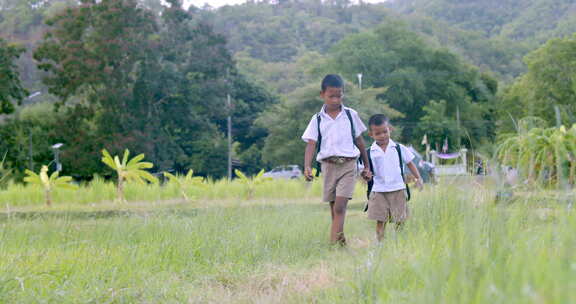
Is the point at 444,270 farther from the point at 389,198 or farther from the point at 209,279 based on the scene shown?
the point at 389,198

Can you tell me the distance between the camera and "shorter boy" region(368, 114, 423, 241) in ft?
18.7

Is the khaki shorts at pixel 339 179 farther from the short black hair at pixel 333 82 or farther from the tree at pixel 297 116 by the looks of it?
the tree at pixel 297 116

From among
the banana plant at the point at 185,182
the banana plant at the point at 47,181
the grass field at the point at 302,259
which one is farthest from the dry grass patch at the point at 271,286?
the banana plant at the point at 185,182

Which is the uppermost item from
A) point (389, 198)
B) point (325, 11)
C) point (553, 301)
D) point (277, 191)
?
point (325, 11)

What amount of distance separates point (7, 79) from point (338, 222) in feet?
76.1

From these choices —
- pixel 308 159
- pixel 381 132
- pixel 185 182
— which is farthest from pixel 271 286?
pixel 185 182

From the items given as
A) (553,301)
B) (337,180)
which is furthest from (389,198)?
(553,301)

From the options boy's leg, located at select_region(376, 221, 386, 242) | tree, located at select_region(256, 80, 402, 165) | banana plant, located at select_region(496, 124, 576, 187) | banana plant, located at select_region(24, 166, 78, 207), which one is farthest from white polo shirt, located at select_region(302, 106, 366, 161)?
tree, located at select_region(256, 80, 402, 165)

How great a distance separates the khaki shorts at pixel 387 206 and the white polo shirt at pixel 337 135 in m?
0.44

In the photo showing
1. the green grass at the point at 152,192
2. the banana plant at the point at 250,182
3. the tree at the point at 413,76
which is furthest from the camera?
the tree at the point at 413,76

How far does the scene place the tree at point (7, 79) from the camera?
2527 cm

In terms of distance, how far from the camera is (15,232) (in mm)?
5070

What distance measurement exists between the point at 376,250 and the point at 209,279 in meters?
→ 1.02

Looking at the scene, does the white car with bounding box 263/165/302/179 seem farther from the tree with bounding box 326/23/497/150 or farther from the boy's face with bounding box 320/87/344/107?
the boy's face with bounding box 320/87/344/107
